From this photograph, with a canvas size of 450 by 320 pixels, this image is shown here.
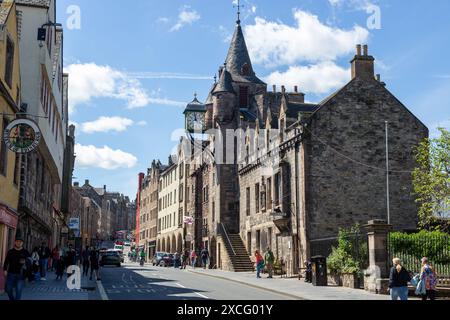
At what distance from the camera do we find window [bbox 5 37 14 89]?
772 inches

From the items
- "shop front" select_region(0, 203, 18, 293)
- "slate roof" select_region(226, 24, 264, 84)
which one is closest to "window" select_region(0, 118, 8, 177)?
"shop front" select_region(0, 203, 18, 293)

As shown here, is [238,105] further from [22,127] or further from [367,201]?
[22,127]

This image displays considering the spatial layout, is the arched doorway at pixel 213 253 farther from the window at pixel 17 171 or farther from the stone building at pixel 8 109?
the stone building at pixel 8 109

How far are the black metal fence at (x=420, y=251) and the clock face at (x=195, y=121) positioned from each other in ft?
100

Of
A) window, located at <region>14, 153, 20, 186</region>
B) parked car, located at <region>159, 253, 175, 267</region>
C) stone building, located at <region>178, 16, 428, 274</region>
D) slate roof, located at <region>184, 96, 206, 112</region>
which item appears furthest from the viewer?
parked car, located at <region>159, 253, 175, 267</region>

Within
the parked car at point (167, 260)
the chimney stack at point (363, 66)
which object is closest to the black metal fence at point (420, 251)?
the chimney stack at point (363, 66)

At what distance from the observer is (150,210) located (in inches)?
3696

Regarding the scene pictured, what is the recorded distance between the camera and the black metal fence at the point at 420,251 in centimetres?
2116

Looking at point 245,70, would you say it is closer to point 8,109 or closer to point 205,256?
point 205,256

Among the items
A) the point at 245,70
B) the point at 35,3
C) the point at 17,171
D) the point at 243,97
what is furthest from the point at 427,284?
the point at 245,70

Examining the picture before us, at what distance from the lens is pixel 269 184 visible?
36.5 metres

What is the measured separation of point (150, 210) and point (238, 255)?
180 ft

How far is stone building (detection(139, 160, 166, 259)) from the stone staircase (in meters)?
44.6

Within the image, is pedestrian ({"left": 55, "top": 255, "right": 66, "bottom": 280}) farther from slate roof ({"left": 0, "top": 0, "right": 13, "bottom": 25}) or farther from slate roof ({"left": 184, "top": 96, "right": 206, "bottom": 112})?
slate roof ({"left": 184, "top": 96, "right": 206, "bottom": 112})
